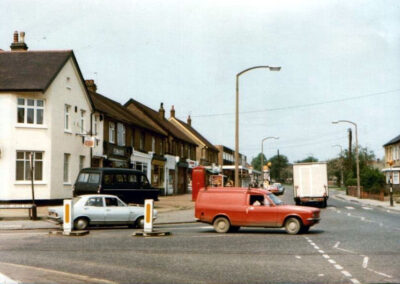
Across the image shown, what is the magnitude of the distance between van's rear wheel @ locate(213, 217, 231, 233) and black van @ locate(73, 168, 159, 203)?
818 centimetres

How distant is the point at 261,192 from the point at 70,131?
17.1 metres

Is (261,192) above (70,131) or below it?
below

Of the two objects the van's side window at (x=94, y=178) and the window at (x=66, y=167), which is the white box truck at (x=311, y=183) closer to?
the window at (x=66, y=167)

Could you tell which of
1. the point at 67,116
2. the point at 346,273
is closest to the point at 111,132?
the point at 67,116

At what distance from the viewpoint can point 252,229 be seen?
20859 mm

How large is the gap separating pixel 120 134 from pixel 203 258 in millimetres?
29094

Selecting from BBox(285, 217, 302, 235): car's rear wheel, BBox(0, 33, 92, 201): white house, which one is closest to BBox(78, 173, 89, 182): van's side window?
BBox(0, 33, 92, 201): white house

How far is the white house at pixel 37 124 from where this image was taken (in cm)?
2908

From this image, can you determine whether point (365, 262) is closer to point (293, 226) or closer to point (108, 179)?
point (293, 226)

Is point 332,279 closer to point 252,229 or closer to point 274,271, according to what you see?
point 274,271

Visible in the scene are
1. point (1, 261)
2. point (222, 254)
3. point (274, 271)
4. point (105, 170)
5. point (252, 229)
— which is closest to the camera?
point (274, 271)

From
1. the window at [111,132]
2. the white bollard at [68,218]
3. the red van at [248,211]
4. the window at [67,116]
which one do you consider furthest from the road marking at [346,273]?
the window at [111,132]

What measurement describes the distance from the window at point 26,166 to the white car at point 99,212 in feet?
33.8

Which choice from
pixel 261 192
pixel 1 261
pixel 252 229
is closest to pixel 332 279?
pixel 1 261
